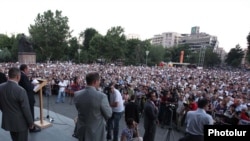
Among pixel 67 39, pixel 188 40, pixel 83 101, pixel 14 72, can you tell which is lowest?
pixel 83 101

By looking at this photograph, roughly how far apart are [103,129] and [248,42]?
60.9 m

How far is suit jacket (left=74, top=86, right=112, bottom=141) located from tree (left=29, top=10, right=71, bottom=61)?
5065 cm

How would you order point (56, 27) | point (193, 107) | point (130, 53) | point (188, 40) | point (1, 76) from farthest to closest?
point (188, 40), point (130, 53), point (56, 27), point (193, 107), point (1, 76)

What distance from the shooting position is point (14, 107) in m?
3.31

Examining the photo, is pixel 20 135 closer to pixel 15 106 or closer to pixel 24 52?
pixel 15 106

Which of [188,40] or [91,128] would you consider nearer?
[91,128]

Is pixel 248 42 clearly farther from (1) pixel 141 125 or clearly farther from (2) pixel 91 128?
(2) pixel 91 128

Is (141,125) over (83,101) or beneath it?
beneath

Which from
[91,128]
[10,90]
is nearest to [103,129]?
[91,128]

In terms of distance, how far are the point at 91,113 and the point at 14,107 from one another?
143 cm

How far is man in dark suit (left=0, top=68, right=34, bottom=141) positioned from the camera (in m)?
3.23

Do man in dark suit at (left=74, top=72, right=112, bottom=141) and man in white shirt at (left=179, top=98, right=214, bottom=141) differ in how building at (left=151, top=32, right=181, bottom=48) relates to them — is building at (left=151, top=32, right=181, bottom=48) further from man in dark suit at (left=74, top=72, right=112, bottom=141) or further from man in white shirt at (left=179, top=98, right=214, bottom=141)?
man in dark suit at (left=74, top=72, right=112, bottom=141)

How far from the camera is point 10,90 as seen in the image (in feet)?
10.6

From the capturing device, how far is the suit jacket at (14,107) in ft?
10.6
